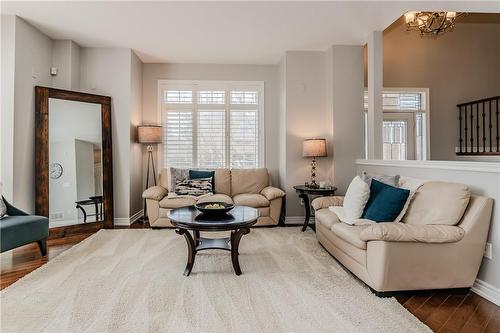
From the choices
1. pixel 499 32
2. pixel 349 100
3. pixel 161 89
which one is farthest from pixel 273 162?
pixel 499 32

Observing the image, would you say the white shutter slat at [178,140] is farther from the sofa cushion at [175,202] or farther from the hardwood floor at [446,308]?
the hardwood floor at [446,308]

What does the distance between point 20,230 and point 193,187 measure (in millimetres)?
2351

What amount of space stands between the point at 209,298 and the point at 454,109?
5776 mm

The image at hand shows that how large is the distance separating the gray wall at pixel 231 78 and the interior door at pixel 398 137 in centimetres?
211

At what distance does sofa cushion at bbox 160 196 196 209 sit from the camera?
4.46 metres

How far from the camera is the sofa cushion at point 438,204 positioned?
2.40 metres

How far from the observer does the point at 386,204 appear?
2.76 meters

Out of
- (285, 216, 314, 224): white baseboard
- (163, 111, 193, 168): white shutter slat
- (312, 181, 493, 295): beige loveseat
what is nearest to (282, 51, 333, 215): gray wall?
(285, 216, 314, 224): white baseboard

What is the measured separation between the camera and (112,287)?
2.51 meters

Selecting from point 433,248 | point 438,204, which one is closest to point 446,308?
point 433,248

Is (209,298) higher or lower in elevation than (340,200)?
lower

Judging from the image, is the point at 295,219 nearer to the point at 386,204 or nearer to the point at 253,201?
the point at 253,201

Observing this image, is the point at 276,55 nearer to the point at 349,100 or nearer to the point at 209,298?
the point at 349,100

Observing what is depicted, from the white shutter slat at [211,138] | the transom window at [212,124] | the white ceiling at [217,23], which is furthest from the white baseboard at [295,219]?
the white ceiling at [217,23]
